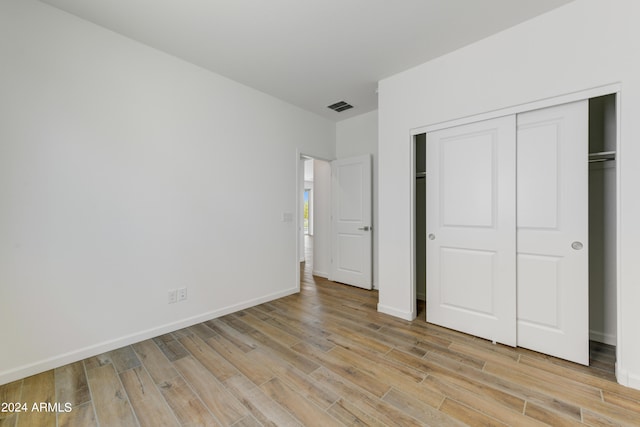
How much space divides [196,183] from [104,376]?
184cm

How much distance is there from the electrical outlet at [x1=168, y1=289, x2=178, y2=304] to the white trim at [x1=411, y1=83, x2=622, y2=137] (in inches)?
123

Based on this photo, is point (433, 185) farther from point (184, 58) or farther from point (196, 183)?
point (184, 58)

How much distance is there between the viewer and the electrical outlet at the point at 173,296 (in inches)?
106

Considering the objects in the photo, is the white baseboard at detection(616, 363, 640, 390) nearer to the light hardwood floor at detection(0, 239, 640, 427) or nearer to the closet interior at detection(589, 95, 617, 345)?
the light hardwood floor at detection(0, 239, 640, 427)

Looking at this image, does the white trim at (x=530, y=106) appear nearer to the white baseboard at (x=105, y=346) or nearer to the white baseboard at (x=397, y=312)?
the white baseboard at (x=397, y=312)

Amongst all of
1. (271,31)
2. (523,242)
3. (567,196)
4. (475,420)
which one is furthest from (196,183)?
(567,196)

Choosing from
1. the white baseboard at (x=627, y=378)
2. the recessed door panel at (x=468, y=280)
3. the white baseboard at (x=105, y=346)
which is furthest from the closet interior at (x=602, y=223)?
the white baseboard at (x=105, y=346)

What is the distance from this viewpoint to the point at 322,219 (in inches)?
193

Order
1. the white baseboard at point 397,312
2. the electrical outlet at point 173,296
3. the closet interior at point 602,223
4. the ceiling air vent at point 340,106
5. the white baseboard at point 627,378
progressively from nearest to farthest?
the white baseboard at point 627,378, the closet interior at point 602,223, the electrical outlet at point 173,296, the white baseboard at point 397,312, the ceiling air vent at point 340,106

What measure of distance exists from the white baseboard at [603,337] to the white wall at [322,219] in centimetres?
329

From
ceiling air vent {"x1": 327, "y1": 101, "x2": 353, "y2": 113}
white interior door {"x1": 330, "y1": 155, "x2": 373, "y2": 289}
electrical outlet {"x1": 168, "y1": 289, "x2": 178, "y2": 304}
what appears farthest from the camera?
white interior door {"x1": 330, "y1": 155, "x2": 373, "y2": 289}

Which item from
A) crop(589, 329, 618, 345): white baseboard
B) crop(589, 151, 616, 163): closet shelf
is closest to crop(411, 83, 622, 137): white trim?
crop(589, 151, 616, 163): closet shelf

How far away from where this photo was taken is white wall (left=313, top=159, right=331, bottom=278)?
479 centimetres

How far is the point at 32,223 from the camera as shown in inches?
77.6
